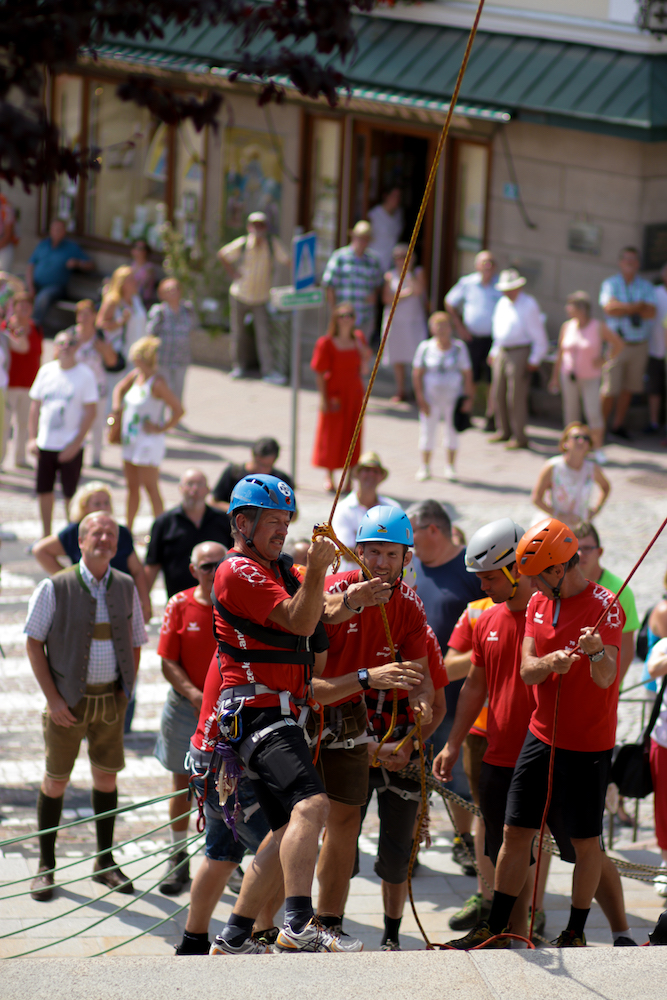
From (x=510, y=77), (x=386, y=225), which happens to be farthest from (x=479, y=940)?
(x=386, y=225)

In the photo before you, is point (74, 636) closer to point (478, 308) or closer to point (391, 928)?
point (391, 928)

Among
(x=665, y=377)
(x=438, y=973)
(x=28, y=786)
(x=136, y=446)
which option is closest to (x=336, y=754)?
(x=438, y=973)

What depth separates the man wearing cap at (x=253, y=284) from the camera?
57.8ft

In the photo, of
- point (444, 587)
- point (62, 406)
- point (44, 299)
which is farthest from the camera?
point (44, 299)

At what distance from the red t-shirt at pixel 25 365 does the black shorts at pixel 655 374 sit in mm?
6923

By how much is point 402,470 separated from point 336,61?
19.2 feet

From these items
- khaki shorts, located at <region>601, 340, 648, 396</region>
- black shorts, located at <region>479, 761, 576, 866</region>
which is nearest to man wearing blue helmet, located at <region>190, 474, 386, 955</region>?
black shorts, located at <region>479, 761, 576, 866</region>

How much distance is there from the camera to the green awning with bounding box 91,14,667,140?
15633 millimetres

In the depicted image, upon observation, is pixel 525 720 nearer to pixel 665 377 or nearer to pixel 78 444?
pixel 78 444

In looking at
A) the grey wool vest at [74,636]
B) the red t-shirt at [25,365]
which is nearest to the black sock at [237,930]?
the grey wool vest at [74,636]

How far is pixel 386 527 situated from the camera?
5598 millimetres

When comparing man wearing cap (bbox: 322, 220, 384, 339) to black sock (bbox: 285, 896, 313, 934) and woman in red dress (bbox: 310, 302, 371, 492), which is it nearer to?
woman in red dress (bbox: 310, 302, 371, 492)

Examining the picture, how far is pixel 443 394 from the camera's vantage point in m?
14.3

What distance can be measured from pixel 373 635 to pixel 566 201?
39.4ft
